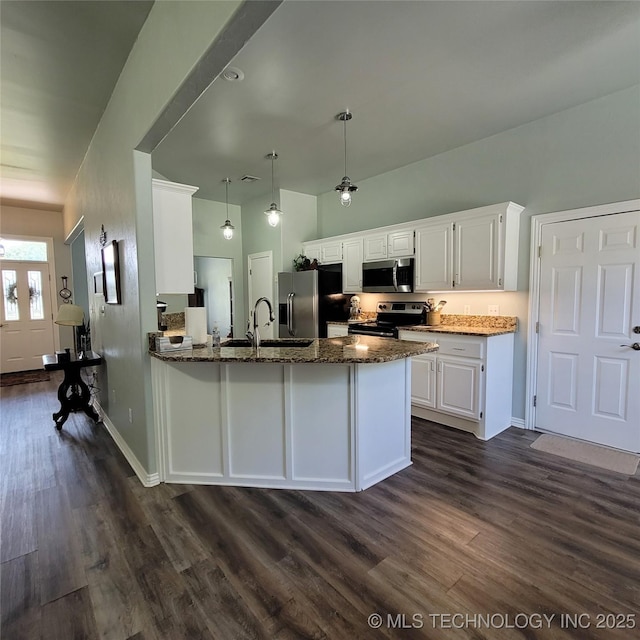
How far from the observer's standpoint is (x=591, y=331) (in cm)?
316

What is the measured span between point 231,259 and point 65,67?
3.91 m

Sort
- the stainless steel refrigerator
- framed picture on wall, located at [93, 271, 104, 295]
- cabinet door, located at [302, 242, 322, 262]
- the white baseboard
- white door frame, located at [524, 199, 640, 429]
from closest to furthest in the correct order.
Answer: the white baseboard < white door frame, located at [524, 199, 640, 429] < framed picture on wall, located at [93, 271, 104, 295] < the stainless steel refrigerator < cabinet door, located at [302, 242, 322, 262]

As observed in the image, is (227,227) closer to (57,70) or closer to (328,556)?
(57,70)

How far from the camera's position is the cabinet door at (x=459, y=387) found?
3.38m

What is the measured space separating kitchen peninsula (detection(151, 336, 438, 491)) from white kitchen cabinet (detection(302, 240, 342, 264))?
9.42 feet

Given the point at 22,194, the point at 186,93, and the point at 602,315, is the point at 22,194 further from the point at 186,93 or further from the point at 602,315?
the point at 602,315

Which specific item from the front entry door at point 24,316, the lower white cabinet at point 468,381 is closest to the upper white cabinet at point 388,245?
the lower white cabinet at point 468,381

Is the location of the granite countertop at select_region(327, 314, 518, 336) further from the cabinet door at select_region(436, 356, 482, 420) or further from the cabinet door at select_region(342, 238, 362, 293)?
the cabinet door at select_region(342, 238, 362, 293)

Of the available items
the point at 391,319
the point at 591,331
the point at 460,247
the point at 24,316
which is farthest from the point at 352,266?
the point at 24,316

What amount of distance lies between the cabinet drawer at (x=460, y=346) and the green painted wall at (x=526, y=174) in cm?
60

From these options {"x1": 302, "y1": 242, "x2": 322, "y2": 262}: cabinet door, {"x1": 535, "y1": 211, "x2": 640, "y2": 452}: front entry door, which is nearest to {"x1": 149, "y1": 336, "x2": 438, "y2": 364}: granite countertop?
{"x1": 535, "y1": 211, "x2": 640, "y2": 452}: front entry door

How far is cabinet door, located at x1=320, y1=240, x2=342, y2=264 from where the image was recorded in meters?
5.19

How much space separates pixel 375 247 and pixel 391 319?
99 centimetres

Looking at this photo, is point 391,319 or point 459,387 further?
point 391,319
